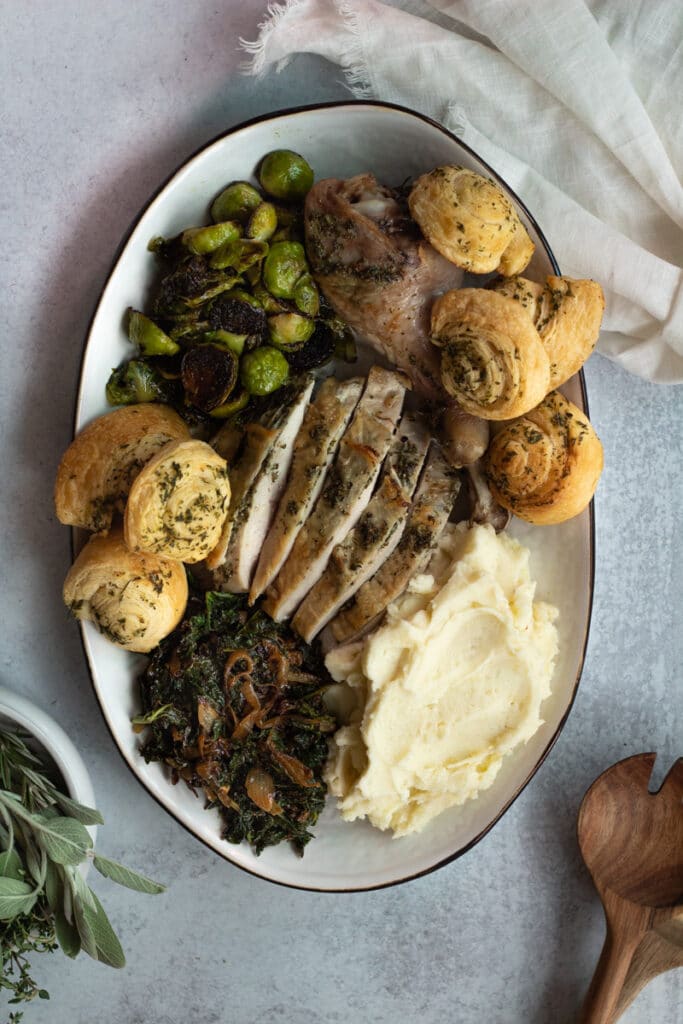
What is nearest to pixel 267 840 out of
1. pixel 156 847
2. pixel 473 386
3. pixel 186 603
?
pixel 156 847

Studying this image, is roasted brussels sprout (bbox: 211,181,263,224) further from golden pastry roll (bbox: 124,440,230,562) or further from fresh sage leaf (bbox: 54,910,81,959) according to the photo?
fresh sage leaf (bbox: 54,910,81,959)

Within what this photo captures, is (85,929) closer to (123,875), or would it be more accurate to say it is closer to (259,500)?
(123,875)

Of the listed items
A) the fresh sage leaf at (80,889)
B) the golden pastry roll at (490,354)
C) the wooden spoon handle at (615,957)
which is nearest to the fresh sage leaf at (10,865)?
the fresh sage leaf at (80,889)

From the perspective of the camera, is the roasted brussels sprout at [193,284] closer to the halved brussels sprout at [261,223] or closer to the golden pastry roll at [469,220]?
the halved brussels sprout at [261,223]

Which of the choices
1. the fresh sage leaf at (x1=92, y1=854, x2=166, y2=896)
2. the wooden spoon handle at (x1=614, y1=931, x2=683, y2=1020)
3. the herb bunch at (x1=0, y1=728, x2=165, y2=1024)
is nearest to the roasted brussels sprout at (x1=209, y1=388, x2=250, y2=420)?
the herb bunch at (x1=0, y1=728, x2=165, y2=1024)

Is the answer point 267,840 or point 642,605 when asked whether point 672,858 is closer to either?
point 642,605
